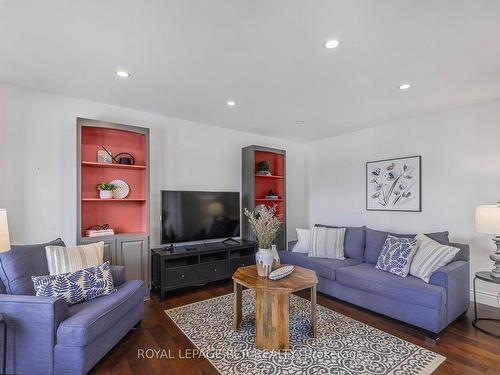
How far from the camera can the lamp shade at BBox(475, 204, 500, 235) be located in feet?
8.23

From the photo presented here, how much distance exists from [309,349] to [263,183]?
3.10 meters

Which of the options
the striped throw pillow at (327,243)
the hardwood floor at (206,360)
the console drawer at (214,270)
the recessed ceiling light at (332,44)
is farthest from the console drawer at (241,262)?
the recessed ceiling light at (332,44)

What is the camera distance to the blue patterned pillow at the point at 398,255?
2.82 metres

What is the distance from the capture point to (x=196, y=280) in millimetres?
3545

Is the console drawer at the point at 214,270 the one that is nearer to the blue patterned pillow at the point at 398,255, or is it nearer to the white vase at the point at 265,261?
the white vase at the point at 265,261

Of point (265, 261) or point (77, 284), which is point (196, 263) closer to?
point (265, 261)

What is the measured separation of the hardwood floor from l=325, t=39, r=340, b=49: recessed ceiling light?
2583mm

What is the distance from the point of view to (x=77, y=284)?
7.11 ft

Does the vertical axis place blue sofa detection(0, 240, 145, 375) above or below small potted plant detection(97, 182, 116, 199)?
below

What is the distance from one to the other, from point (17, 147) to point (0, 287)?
1552 millimetres

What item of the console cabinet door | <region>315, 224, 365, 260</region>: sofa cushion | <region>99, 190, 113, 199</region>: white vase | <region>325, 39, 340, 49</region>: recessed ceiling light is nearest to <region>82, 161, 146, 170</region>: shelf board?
<region>99, 190, 113, 199</region>: white vase

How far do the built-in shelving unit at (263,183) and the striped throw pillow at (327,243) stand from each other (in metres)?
0.79

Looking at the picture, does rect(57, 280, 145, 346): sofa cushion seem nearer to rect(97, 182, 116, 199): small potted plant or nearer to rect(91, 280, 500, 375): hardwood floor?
rect(91, 280, 500, 375): hardwood floor

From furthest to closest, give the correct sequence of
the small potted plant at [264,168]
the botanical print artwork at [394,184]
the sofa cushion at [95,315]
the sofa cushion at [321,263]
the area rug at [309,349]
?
the small potted plant at [264,168] < the botanical print artwork at [394,184] < the sofa cushion at [321,263] < the area rug at [309,349] < the sofa cushion at [95,315]
